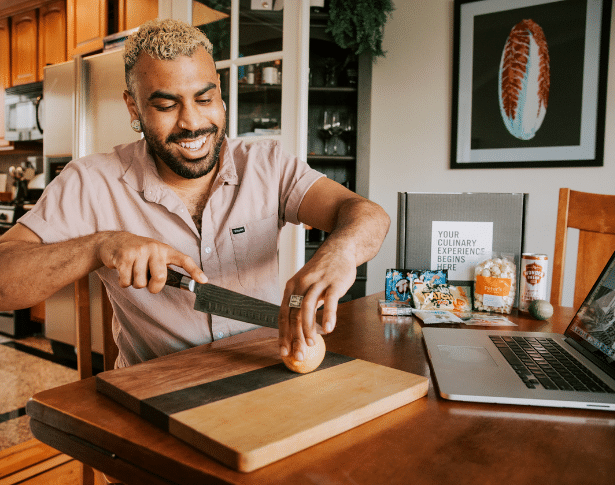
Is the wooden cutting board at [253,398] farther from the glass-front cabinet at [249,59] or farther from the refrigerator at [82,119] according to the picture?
the refrigerator at [82,119]

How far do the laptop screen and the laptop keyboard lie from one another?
0.12 ft

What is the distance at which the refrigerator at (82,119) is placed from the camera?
293cm

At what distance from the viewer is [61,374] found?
2.89 metres

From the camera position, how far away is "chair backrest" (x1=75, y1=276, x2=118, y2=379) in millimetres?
1059

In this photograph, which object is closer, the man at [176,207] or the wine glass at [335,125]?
the man at [176,207]

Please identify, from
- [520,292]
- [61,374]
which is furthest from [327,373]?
[61,374]

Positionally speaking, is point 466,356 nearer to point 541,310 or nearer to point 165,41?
point 541,310

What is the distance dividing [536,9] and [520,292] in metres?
1.90

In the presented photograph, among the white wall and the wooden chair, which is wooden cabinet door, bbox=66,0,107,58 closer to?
the white wall

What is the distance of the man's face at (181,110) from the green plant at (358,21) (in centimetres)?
163

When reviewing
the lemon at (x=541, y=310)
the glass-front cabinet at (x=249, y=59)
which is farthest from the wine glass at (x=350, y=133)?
the lemon at (x=541, y=310)

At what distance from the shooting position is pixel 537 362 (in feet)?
2.55

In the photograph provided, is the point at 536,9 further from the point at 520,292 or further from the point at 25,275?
the point at 25,275

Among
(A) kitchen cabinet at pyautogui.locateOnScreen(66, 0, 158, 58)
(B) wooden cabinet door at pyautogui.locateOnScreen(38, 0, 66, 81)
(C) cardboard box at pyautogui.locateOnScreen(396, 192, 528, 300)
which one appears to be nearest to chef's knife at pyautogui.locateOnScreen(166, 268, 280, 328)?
(C) cardboard box at pyautogui.locateOnScreen(396, 192, 528, 300)
